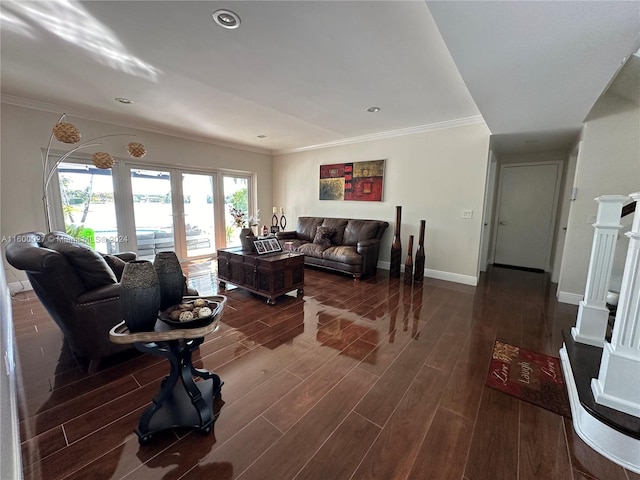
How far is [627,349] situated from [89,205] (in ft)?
20.0

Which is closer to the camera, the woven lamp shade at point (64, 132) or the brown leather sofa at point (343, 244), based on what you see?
the woven lamp shade at point (64, 132)

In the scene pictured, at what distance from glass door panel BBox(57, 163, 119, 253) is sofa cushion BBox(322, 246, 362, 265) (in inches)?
145

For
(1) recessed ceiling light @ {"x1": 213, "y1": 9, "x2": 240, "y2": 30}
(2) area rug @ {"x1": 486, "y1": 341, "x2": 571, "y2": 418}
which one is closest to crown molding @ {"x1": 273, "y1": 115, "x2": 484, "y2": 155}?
(2) area rug @ {"x1": 486, "y1": 341, "x2": 571, "y2": 418}

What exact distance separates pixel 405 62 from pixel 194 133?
4.09 metres

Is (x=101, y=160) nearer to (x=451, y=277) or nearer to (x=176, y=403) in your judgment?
(x=176, y=403)

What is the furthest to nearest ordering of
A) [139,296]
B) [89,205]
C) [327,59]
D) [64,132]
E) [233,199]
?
[233,199], [89,205], [64,132], [327,59], [139,296]

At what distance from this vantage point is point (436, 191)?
424cm

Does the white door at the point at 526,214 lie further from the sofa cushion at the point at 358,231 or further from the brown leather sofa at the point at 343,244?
the sofa cushion at the point at 358,231

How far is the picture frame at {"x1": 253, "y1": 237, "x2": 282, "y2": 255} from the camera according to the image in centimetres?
335

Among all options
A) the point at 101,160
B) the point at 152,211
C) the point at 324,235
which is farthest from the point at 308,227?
the point at 101,160

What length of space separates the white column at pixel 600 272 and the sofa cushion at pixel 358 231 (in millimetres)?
2832

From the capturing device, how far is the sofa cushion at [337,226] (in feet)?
16.2

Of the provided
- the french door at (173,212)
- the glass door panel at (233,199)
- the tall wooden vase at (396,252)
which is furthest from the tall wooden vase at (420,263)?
the french door at (173,212)

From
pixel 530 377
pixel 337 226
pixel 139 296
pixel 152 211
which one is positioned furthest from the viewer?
pixel 337 226
